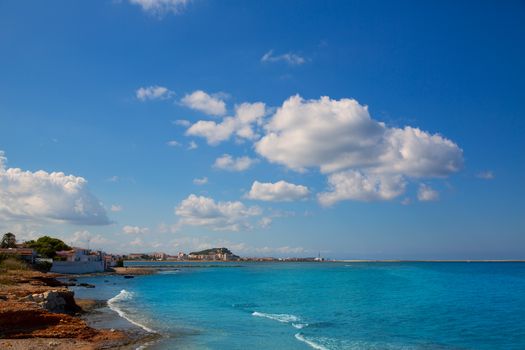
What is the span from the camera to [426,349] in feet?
82.6

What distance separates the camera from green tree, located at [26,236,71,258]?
117938mm

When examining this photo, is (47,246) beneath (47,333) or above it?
above

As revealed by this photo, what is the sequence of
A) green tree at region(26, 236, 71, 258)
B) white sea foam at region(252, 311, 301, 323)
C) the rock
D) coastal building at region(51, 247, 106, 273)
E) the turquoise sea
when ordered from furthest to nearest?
green tree at region(26, 236, 71, 258), coastal building at region(51, 247, 106, 273), white sea foam at region(252, 311, 301, 323), the rock, the turquoise sea

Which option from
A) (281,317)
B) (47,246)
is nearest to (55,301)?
(281,317)

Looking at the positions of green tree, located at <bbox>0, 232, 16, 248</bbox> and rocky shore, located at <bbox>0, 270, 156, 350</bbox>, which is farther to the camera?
green tree, located at <bbox>0, 232, 16, 248</bbox>

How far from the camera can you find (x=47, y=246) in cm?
12375

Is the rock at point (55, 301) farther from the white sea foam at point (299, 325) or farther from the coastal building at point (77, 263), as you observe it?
the coastal building at point (77, 263)

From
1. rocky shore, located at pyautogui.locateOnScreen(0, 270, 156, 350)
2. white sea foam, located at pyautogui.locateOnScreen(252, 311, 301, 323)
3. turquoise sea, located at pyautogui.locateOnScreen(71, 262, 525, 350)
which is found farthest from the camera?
white sea foam, located at pyautogui.locateOnScreen(252, 311, 301, 323)

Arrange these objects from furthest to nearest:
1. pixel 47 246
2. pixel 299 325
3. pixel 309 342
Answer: pixel 47 246, pixel 299 325, pixel 309 342

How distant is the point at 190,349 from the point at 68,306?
18940 mm

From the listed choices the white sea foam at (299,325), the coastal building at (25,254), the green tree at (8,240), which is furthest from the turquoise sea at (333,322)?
the green tree at (8,240)

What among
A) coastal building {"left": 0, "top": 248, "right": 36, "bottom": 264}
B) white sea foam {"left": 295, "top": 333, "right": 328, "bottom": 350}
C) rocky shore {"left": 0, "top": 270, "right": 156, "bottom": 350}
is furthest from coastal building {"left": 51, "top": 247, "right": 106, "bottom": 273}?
white sea foam {"left": 295, "top": 333, "right": 328, "bottom": 350}

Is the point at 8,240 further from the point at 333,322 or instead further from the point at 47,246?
the point at 333,322

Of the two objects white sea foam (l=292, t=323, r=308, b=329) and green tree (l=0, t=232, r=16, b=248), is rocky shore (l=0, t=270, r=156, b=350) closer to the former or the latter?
white sea foam (l=292, t=323, r=308, b=329)
